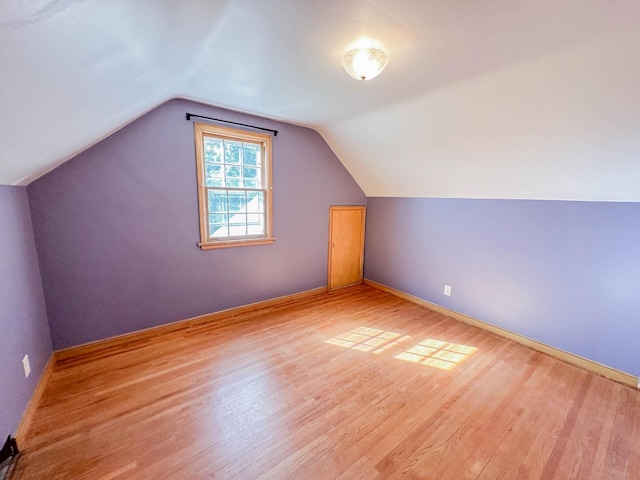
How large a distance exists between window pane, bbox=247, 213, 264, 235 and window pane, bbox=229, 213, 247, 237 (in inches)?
2.1

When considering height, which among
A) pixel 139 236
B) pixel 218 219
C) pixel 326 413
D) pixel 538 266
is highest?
pixel 218 219

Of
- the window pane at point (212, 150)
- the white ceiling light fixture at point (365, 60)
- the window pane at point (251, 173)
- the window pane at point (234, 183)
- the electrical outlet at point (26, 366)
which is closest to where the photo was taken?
the white ceiling light fixture at point (365, 60)

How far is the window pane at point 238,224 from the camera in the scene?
10.6 feet

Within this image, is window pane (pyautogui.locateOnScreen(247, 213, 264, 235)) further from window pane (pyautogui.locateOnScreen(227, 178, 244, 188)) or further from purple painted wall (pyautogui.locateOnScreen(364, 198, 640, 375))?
purple painted wall (pyautogui.locateOnScreen(364, 198, 640, 375))

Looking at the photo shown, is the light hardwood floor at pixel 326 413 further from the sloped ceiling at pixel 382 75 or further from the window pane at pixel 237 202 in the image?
the sloped ceiling at pixel 382 75

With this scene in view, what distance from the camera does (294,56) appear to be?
178 centimetres

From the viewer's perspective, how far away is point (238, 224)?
3.29 m

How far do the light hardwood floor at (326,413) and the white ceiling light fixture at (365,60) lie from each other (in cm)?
239

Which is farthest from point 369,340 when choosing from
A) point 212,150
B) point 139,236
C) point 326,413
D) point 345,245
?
point 212,150

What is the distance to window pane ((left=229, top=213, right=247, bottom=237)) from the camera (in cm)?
324

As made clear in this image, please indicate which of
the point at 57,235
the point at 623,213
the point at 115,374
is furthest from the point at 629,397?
the point at 57,235

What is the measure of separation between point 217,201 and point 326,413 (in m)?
2.48

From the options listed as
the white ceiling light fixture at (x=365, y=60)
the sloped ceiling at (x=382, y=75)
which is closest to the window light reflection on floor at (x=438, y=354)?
the sloped ceiling at (x=382, y=75)

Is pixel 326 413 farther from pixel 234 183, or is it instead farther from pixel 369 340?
pixel 234 183
